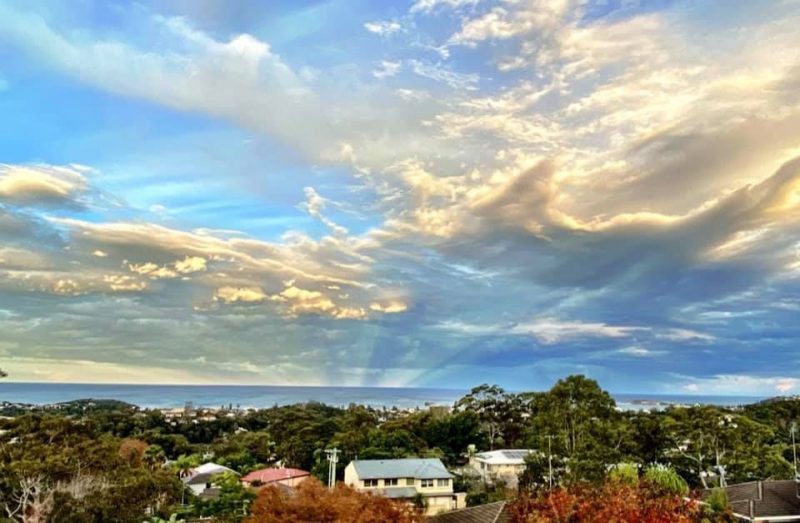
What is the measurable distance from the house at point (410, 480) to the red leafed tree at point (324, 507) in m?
19.9

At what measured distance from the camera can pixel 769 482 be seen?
80.0 ft

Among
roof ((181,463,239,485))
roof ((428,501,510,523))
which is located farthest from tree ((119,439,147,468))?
roof ((428,501,510,523))

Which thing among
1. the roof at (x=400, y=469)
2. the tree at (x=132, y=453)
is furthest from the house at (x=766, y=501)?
the tree at (x=132, y=453)

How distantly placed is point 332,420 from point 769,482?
36.8 m

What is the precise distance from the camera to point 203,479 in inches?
1487

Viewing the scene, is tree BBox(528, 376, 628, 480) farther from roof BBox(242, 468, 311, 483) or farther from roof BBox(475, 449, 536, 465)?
roof BBox(242, 468, 311, 483)

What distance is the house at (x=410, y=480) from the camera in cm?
3391

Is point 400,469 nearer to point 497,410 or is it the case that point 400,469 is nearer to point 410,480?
point 410,480

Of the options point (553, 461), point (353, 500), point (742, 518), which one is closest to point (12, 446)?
point (353, 500)

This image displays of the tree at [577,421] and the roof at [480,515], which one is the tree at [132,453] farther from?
the tree at [577,421]

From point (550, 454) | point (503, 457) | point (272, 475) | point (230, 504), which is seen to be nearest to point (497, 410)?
point (503, 457)

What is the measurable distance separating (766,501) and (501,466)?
1854cm

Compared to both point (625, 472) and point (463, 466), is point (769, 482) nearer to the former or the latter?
point (625, 472)

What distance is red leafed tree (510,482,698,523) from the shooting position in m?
9.86
